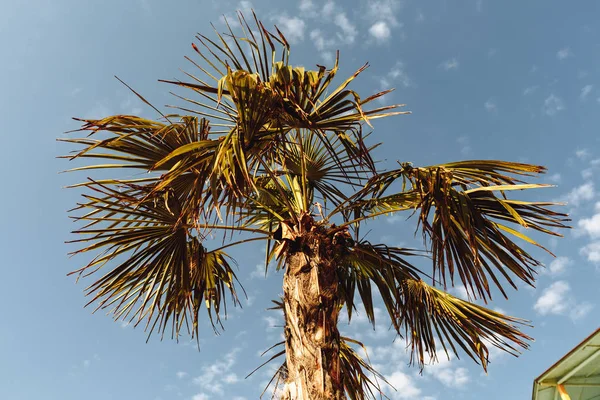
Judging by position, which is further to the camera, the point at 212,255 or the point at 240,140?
the point at 212,255

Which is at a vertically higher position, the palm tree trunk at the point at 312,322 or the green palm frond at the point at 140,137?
the green palm frond at the point at 140,137

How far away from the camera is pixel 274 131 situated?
148 inches

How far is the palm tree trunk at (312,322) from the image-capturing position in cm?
343

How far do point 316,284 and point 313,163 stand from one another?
6.60 feet

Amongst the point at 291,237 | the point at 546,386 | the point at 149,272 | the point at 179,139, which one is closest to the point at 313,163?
the point at 291,237

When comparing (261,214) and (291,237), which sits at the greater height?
(261,214)

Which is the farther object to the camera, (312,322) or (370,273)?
(370,273)

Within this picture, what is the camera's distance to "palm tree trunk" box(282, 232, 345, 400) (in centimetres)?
343

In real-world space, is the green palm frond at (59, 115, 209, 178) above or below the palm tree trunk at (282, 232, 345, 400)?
above

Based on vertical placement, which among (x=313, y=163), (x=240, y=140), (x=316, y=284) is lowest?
(x=316, y=284)

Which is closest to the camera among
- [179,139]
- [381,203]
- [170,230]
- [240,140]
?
[240,140]

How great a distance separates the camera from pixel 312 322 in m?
3.71

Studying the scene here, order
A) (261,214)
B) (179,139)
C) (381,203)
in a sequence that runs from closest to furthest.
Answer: (179,139) → (381,203) → (261,214)

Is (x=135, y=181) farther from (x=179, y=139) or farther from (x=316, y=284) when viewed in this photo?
(x=316, y=284)
